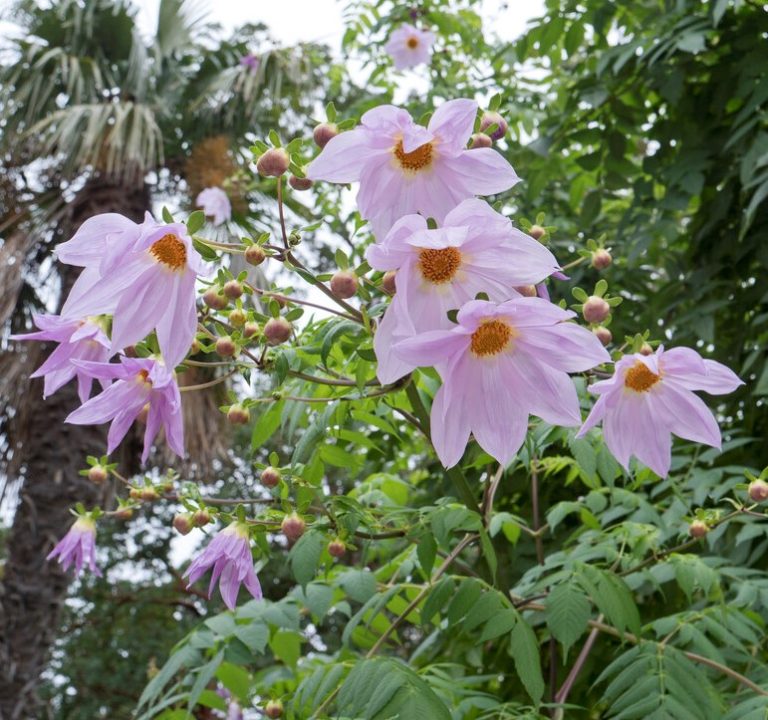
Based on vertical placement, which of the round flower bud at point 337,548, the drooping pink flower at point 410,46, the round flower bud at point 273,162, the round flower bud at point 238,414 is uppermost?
the round flower bud at point 273,162

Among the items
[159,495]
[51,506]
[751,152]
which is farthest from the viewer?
[51,506]

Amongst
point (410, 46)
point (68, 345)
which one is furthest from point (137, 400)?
point (410, 46)

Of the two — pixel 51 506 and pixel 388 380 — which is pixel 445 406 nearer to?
pixel 388 380

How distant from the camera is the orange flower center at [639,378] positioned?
0.93 metres

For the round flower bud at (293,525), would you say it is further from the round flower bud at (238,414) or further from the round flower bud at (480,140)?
the round flower bud at (480,140)

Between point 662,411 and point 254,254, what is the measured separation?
0.44 metres

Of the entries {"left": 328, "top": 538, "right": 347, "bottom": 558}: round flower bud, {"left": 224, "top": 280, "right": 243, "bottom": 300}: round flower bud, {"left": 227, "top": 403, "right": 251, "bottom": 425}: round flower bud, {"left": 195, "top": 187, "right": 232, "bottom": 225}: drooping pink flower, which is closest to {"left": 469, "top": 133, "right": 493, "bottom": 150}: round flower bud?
{"left": 224, "top": 280, "right": 243, "bottom": 300}: round flower bud

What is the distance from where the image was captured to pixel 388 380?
29.6 inches

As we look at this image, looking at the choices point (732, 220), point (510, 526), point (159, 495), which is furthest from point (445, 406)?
point (732, 220)

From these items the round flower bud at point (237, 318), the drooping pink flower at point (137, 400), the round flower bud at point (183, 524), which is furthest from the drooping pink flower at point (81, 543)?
the round flower bud at point (237, 318)

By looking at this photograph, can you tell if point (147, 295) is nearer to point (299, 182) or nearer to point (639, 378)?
point (299, 182)

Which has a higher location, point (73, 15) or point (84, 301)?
point (84, 301)

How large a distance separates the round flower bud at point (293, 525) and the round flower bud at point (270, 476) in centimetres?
4

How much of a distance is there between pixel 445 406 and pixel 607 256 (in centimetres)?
36
